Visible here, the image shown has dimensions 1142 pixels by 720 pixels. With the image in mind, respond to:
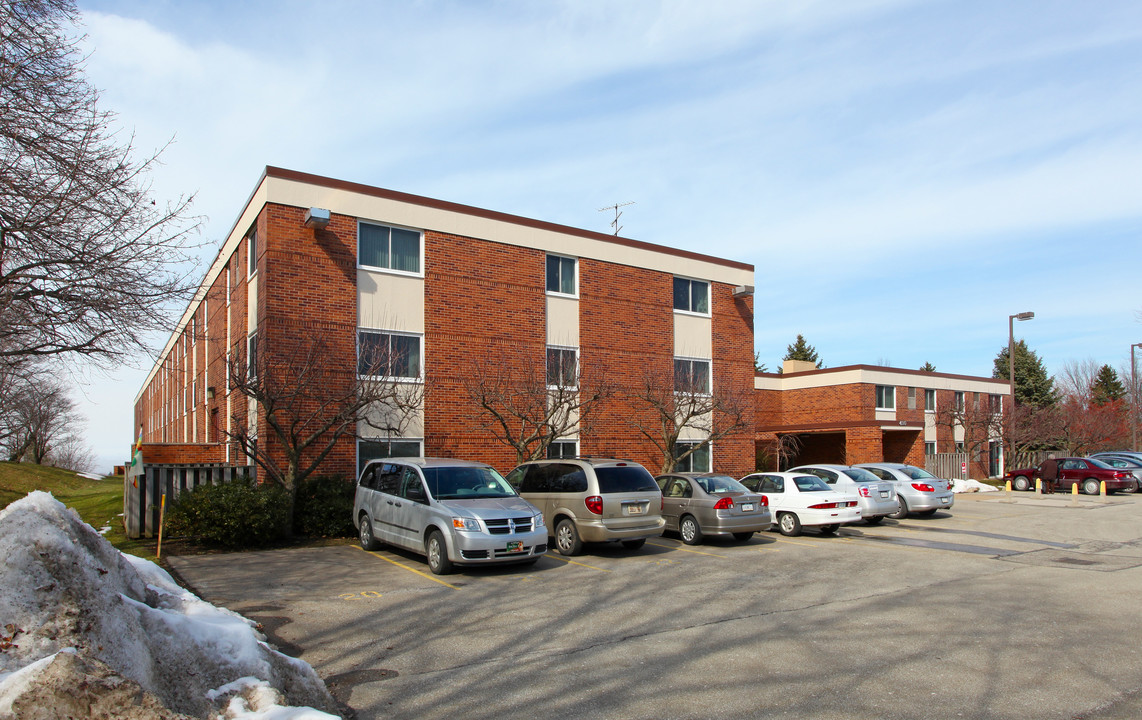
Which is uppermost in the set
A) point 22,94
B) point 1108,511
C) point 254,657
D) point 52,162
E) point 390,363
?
point 22,94

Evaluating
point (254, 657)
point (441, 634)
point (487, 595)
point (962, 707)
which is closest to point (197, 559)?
point (487, 595)

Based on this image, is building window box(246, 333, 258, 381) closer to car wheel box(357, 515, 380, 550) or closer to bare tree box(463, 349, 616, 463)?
car wheel box(357, 515, 380, 550)

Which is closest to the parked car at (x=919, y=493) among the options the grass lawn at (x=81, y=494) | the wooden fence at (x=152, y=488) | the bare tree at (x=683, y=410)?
the bare tree at (x=683, y=410)

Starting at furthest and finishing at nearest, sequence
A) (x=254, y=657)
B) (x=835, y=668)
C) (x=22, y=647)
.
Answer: (x=835, y=668) → (x=254, y=657) → (x=22, y=647)

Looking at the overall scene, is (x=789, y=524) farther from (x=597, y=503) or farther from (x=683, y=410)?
(x=683, y=410)

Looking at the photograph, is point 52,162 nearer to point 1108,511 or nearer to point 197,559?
point 197,559

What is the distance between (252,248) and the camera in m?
19.9

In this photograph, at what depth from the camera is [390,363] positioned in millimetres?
18562

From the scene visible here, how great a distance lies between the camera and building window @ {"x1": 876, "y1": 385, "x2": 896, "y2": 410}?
3903cm

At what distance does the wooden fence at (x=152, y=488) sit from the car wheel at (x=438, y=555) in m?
6.04

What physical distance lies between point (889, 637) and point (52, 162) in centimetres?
1184

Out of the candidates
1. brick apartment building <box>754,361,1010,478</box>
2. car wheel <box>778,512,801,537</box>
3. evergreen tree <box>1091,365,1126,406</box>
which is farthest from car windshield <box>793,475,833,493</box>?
evergreen tree <box>1091,365,1126,406</box>

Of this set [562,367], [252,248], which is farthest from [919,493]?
[252,248]

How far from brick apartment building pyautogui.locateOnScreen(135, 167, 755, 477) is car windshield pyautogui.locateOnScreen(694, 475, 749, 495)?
5149 millimetres
